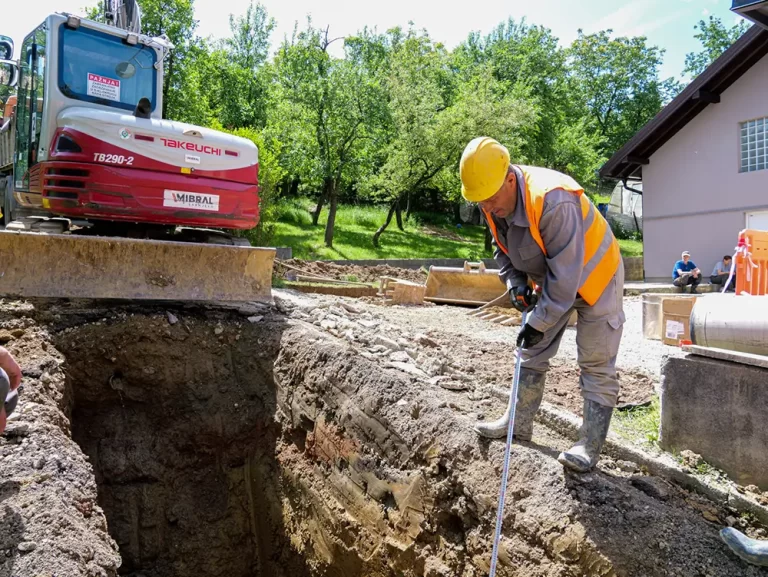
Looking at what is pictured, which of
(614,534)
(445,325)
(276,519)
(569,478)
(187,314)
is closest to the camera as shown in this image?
(614,534)

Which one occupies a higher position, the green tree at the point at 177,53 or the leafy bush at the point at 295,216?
the green tree at the point at 177,53

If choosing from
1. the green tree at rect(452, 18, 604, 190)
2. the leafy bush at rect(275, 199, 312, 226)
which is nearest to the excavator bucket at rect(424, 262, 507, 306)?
the leafy bush at rect(275, 199, 312, 226)

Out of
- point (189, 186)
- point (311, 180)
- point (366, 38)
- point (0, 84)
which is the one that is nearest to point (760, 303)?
point (189, 186)

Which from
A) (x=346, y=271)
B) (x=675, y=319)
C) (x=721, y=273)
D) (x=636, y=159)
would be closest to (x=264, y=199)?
(x=346, y=271)

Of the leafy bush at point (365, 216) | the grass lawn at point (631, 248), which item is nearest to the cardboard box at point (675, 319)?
the leafy bush at point (365, 216)

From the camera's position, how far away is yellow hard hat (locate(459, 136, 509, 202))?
3174mm

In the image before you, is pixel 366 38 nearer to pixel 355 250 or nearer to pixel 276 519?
pixel 355 250

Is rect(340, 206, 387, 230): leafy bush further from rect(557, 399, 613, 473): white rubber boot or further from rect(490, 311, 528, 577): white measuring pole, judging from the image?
rect(557, 399, 613, 473): white rubber boot

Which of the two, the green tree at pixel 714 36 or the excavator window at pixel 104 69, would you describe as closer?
the excavator window at pixel 104 69

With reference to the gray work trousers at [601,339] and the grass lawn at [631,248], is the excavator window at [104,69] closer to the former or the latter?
the gray work trousers at [601,339]

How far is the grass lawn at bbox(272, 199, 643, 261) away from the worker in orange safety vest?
17112 mm

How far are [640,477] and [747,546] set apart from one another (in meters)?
A: 0.79

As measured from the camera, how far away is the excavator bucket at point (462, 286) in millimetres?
12508

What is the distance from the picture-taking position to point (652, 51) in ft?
144
